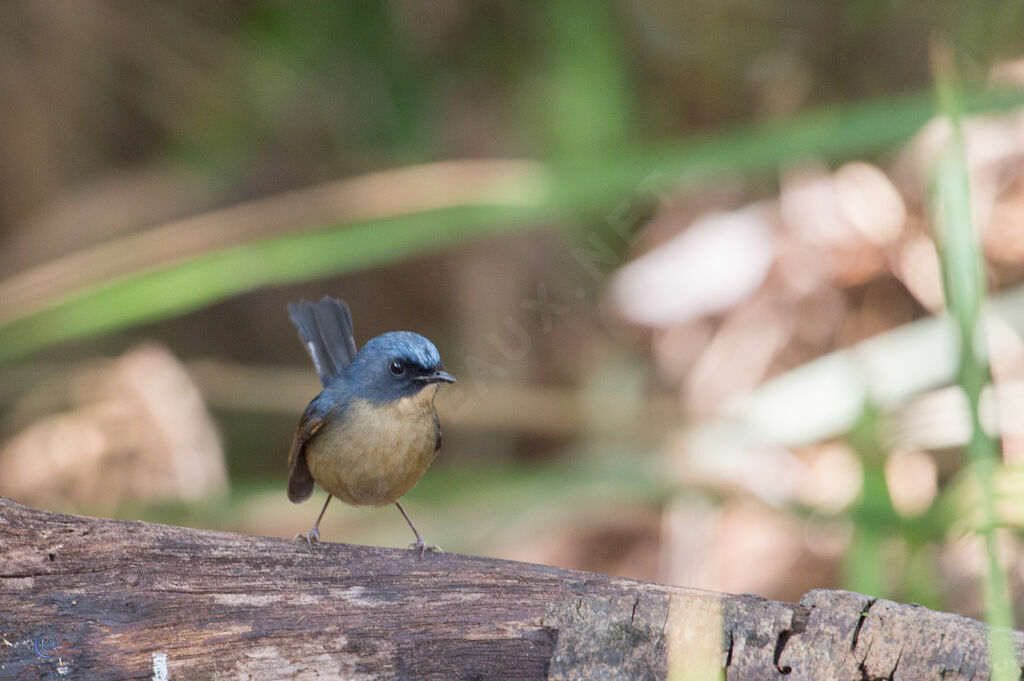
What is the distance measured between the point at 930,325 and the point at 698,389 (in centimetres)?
160

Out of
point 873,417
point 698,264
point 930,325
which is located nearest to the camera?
point 873,417

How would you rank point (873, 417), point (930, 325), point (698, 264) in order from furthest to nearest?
point (698, 264), point (930, 325), point (873, 417)

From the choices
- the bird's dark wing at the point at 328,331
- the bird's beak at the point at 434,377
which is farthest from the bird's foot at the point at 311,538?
the bird's dark wing at the point at 328,331

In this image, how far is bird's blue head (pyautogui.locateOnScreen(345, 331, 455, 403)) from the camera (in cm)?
376

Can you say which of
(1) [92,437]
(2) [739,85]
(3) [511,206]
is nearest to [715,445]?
(3) [511,206]

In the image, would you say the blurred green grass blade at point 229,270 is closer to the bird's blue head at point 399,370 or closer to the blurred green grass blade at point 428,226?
the blurred green grass blade at point 428,226

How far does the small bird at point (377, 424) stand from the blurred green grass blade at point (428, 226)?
1364mm

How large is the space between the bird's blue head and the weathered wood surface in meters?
1.00

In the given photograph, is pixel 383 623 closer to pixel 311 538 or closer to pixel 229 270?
pixel 311 538

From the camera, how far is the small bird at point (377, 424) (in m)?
3.68

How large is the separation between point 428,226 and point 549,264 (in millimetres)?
2529

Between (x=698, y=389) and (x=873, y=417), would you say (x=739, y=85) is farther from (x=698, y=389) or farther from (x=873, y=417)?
(x=873, y=417)

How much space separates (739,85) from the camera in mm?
7418

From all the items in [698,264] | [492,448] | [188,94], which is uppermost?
[188,94]
